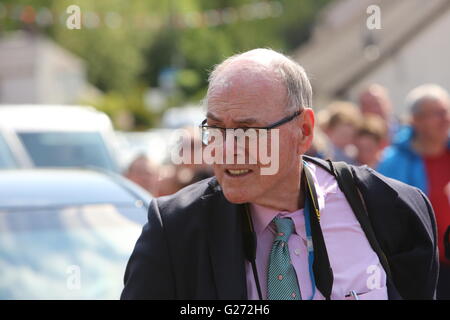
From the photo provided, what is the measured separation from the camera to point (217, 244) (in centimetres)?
241

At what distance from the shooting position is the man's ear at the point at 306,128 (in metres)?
2.56

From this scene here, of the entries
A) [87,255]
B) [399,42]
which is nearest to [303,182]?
[87,255]

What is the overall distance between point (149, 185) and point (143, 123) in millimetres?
37731

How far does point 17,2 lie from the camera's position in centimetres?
5597

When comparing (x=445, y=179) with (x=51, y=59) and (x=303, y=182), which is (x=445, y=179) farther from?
(x=51, y=59)

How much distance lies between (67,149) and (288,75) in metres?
6.49

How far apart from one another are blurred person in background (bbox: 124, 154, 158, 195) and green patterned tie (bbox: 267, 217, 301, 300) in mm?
4627

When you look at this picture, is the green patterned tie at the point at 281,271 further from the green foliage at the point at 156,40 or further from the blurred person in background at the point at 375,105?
the green foliage at the point at 156,40

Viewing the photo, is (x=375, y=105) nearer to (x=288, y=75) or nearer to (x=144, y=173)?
(x=144, y=173)

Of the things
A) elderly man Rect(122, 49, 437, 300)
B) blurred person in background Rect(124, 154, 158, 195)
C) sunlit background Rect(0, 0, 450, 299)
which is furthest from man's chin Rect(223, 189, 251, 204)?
blurred person in background Rect(124, 154, 158, 195)

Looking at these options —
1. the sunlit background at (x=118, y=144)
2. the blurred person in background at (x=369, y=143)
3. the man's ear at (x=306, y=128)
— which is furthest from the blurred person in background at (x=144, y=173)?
the man's ear at (x=306, y=128)

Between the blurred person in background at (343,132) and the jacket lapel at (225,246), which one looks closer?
the jacket lapel at (225,246)

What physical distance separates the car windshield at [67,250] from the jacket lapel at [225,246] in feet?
4.77
